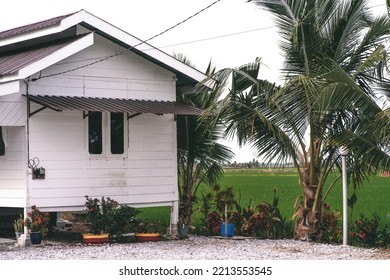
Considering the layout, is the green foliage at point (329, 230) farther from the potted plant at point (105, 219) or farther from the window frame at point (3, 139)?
the window frame at point (3, 139)

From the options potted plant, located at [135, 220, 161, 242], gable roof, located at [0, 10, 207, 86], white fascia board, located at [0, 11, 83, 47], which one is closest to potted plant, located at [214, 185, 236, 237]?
potted plant, located at [135, 220, 161, 242]

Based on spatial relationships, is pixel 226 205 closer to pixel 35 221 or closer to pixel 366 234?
pixel 366 234

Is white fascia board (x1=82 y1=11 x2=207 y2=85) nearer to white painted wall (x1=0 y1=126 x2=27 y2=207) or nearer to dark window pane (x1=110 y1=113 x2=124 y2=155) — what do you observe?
dark window pane (x1=110 y1=113 x2=124 y2=155)

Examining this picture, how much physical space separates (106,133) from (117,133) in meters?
0.30

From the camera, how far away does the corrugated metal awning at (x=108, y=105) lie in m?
15.9

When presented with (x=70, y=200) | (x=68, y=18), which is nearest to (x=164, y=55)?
(x=68, y=18)

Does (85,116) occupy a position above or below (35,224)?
above

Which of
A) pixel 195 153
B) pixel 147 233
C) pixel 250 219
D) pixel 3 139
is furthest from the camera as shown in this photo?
pixel 195 153

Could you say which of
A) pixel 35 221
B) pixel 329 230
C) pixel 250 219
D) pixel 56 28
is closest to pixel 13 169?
pixel 35 221

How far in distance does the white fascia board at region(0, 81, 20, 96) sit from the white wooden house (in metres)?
0.02

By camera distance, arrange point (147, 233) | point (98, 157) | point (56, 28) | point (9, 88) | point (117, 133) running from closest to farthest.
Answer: point (9, 88)
point (56, 28)
point (98, 157)
point (147, 233)
point (117, 133)

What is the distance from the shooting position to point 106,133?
17328 millimetres

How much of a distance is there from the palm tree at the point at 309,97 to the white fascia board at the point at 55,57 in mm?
2910

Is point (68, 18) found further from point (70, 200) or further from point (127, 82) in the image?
point (70, 200)
